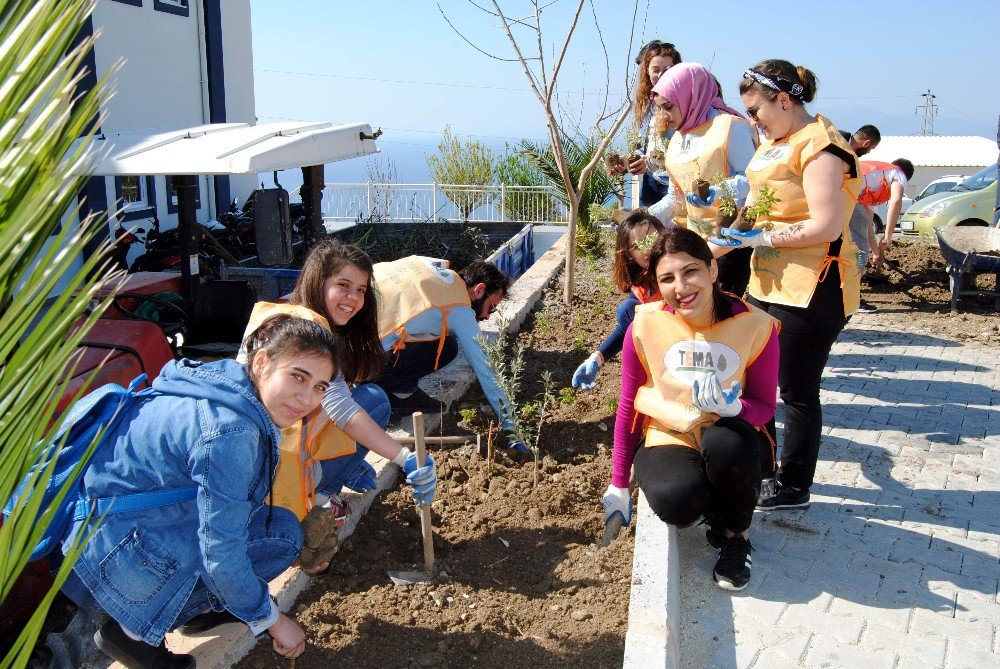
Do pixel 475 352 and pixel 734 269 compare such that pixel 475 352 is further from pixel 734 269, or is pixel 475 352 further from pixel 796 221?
pixel 796 221

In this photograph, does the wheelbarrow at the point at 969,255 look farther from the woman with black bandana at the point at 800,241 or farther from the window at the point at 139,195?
the window at the point at 139,195

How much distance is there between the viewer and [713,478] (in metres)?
3.15

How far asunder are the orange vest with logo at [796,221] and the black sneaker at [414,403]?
2.09 m

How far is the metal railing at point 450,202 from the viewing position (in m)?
17.2

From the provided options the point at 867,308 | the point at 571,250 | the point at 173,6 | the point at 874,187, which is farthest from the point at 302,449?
the point at 173,6

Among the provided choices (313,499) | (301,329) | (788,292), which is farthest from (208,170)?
(788,292)

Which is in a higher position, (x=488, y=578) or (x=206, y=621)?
(x=206, y=621)

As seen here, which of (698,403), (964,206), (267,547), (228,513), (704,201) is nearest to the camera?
(228,513)

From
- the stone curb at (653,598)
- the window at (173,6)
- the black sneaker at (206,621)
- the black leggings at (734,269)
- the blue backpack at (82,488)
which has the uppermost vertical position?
the window at (173,6)

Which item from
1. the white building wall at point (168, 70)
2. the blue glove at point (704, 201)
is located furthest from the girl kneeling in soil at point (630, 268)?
the white building wall at point (168, 70)

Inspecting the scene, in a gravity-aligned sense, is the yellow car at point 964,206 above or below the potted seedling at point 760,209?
below

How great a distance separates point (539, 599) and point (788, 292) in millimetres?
1654

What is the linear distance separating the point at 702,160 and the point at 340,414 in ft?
7.69

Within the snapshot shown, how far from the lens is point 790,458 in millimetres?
3625
